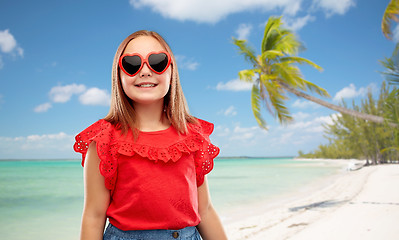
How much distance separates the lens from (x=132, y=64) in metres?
1.31

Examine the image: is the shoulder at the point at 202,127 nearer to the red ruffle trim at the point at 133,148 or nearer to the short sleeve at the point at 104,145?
the red ruffle trim at the point at 133,148

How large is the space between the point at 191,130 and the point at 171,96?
0.57 feet

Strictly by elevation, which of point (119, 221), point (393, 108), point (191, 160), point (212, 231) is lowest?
point (212, 231)

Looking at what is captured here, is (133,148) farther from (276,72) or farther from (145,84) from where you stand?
(276,72)

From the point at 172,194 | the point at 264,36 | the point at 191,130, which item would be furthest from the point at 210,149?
the point at 264,36

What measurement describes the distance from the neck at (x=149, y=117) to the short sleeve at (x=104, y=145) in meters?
0.13

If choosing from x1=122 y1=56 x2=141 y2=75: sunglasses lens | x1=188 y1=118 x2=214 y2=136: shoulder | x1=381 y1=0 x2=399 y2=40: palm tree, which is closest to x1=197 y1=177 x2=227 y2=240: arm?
x1=188 y1=118 x2=214 y2=136: shoulder

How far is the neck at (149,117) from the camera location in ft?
4.50

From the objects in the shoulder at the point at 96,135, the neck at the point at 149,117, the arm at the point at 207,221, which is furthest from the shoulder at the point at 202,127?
the shoulder at the point at 96,135

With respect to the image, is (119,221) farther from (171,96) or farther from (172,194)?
(171,96)

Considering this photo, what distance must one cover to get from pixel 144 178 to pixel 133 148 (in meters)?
0.12

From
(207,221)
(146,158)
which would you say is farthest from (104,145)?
(207,221)

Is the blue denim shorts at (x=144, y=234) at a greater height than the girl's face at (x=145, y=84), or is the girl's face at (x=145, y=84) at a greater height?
the girl's face at (x=145, y=84)

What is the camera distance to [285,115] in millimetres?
10250
